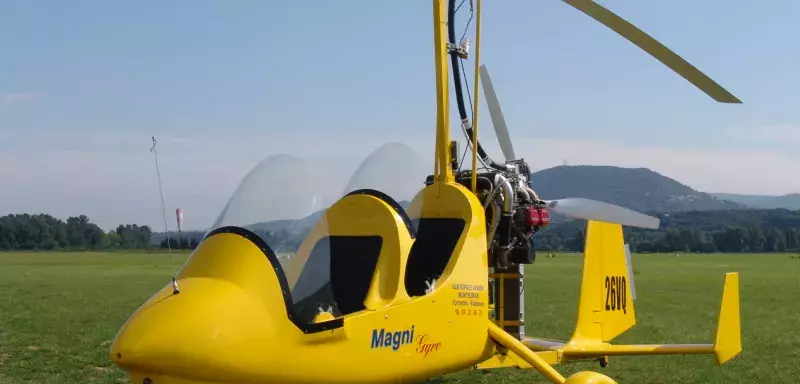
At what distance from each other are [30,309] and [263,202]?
16.1 metres

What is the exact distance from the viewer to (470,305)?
253 inches

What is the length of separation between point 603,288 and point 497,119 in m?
2.21

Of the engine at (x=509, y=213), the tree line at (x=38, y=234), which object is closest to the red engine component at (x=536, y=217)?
the engine at (x=509, y=213)

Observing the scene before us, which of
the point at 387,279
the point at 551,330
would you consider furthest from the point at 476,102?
the point at 551,330

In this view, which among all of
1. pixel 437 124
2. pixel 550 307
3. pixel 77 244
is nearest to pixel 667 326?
pixel 550 307

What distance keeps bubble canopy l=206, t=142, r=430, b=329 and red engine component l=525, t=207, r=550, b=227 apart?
1.34 metres

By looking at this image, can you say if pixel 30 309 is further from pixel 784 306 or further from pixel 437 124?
pixel 784 306

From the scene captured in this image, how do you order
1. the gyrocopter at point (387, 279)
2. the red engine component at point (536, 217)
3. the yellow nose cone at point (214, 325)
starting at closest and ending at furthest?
the yellow nose cone at point (214, 325), the gyrocopter at point (387, 279), the red engine component at point (536, 217)

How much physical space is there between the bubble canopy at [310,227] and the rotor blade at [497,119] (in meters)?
2.48

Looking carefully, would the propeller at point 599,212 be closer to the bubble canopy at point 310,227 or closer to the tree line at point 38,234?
the bubble canopy at point 310,227

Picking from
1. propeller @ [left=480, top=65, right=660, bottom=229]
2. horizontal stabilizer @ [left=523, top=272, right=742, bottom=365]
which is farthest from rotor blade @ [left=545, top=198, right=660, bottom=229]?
horizontal stabilizer @ [left=523, top=272, right=742, bottom=365]

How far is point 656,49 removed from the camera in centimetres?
661

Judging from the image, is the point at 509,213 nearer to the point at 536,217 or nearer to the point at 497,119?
the point at 536,217

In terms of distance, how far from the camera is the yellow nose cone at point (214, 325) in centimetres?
452
